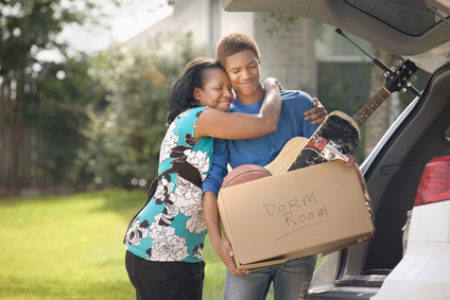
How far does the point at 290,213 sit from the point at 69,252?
21.5 ft

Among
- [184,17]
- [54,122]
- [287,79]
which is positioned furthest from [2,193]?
[287,79]

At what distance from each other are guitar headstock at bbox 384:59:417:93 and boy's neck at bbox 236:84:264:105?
593 millimetres

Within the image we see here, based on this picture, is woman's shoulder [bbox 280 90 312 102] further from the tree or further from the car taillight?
the tree

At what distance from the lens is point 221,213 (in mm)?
2891

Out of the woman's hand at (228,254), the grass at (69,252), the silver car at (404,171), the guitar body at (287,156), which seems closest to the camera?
the silver car at (404,171)

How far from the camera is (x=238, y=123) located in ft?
10.3

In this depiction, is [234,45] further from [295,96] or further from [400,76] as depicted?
[400,76]

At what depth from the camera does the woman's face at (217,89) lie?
3.28 m

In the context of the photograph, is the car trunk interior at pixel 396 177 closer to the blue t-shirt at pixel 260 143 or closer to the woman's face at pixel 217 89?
the blue t-shirt at pixel 260 143

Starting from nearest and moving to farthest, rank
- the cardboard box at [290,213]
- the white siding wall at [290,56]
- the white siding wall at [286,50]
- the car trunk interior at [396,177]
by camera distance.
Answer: the cardboard box at [290,213] < the car trunk interior at [396,177] < the white siding wall at [286,50] < the white siding wall at [290,56]

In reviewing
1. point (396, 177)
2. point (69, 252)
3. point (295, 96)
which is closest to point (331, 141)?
point (295, 96)

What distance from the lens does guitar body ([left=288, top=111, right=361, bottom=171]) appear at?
2.84m

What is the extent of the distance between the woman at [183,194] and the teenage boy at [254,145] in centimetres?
7

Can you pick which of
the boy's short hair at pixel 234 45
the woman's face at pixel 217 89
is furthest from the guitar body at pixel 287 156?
the boy's short hair at pixel 234 45
